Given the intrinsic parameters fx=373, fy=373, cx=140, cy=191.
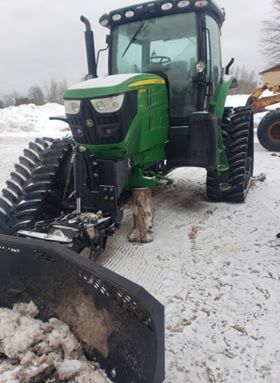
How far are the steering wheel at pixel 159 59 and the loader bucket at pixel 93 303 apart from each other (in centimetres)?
271

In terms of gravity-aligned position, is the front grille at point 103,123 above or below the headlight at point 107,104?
below

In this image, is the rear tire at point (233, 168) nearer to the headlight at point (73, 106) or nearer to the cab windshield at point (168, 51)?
the cab windshield at point (168, 51)

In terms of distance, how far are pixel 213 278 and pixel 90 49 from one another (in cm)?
273

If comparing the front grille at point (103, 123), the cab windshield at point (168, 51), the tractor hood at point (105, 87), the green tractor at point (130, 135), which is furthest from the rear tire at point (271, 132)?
the front grille at point (103, 123)

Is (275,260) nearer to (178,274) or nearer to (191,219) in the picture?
(178,274)

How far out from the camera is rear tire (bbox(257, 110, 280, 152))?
8.85 metres

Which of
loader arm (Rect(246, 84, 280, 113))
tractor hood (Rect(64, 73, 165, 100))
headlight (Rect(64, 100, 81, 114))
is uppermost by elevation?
tractor hood (Rect(64, 73, 165, 100))

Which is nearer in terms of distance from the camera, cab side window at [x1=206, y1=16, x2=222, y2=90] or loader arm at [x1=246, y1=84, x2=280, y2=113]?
cab side window at [x1=206, y1=16, x2=222, y2=90]

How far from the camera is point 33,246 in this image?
2.14m

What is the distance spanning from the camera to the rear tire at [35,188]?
330cm

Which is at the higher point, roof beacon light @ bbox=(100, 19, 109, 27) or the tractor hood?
roof beacon light @ bbox=(100, 19, 109, 27)

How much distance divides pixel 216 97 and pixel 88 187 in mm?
2313

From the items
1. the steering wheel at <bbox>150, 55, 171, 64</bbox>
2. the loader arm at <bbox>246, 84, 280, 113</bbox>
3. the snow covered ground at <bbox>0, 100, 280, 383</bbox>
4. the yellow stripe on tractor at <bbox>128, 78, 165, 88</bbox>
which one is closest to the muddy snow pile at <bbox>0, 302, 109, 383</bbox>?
the snow covered ground at <bbox>0, 100, 280, 383</bbox>

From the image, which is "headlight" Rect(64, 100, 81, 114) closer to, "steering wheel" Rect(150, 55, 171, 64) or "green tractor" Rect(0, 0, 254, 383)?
"green tractor" Rect(0, 0, 254, 383)
